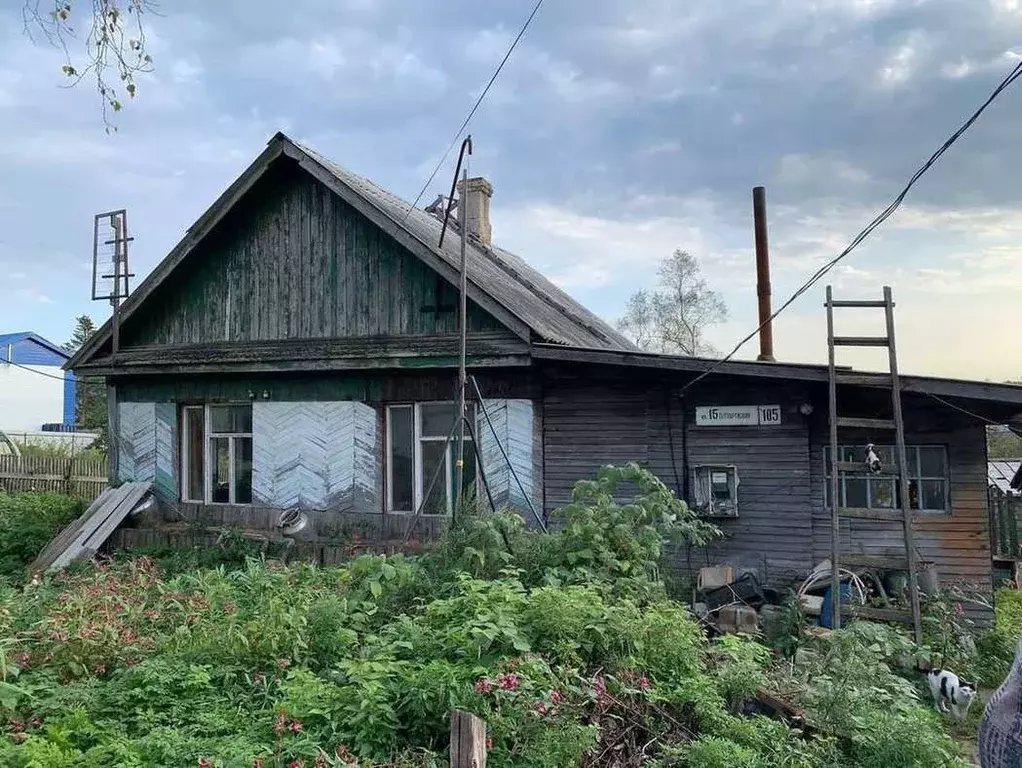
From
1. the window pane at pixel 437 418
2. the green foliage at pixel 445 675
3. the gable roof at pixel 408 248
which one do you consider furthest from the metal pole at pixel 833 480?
the window pane at pixel 437 418

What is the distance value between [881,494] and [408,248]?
6.23 m

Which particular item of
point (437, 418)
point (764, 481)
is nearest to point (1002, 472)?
point (764, 481)

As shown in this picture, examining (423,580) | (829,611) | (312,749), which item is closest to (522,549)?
(423,580)

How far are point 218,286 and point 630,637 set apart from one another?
9176 millimetres

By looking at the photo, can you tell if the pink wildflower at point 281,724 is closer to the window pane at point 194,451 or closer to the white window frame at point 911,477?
the white window frame at point 911,477

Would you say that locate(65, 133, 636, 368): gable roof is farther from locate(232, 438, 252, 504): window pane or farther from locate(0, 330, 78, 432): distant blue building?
locate(0, 330, 78, 432): distant blue building

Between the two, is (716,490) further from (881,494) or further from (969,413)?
(969,413)

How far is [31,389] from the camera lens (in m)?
33.0

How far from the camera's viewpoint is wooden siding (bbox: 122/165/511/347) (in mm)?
10148

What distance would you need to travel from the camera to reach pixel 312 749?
3.58m

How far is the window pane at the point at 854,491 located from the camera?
8.14 meters

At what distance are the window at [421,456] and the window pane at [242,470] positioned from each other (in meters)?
2.54

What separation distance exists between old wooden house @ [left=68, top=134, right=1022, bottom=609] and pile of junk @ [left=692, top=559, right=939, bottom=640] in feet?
0.93

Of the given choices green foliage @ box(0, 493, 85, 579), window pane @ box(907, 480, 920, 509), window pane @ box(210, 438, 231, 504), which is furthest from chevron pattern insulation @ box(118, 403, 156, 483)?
window pane @ box(907, 480, 920, 509)
